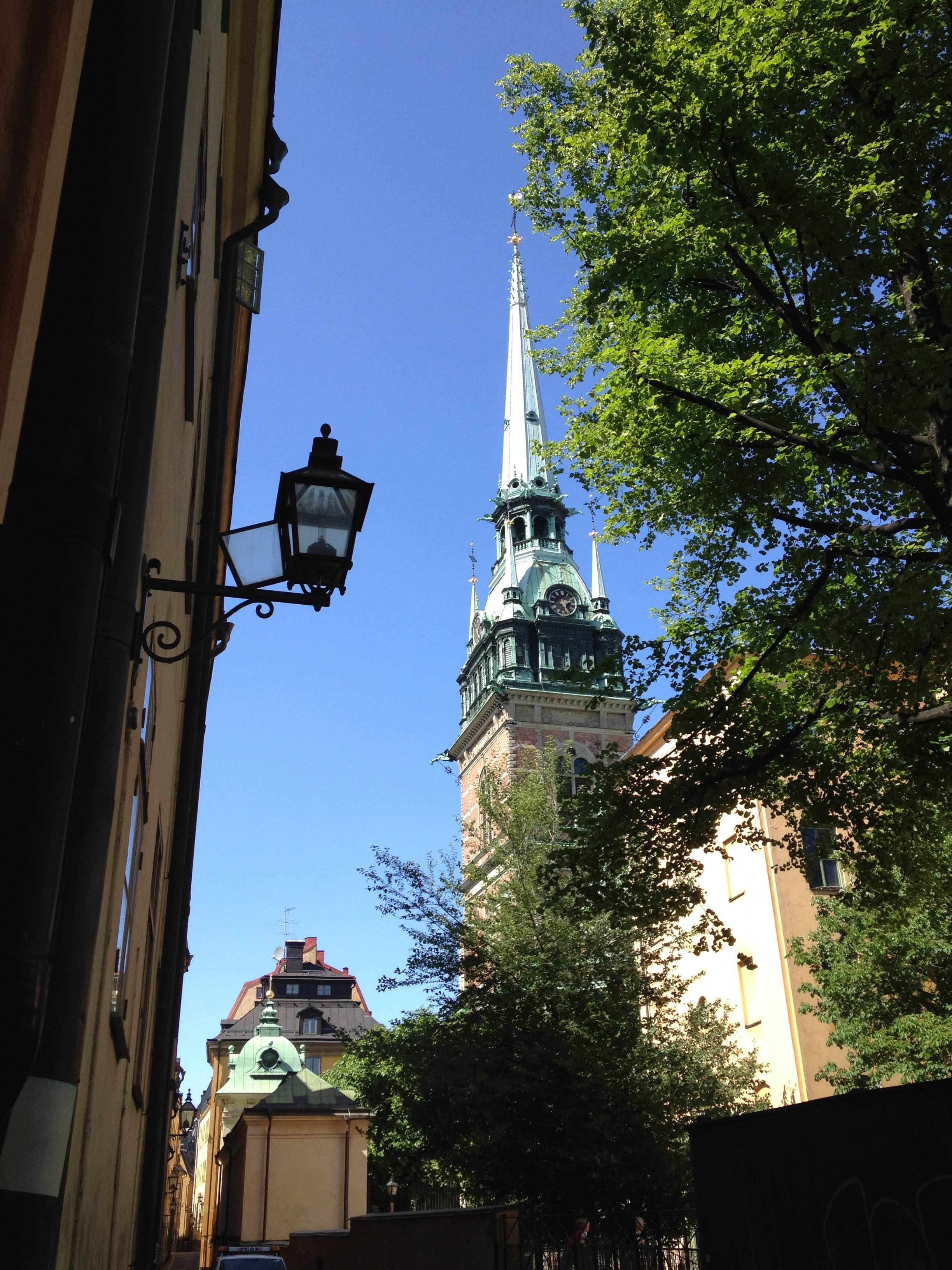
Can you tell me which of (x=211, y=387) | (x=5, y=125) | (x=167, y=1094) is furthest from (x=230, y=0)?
(x=167, y=1094)

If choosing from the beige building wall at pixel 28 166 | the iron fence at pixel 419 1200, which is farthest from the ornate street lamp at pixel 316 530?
the iron fence at pixel 419 1200

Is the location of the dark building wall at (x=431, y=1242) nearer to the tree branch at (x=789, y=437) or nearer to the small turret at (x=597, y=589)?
the tree branch at (x=789, y=437)

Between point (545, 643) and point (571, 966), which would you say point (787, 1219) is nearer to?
point (571, 966)

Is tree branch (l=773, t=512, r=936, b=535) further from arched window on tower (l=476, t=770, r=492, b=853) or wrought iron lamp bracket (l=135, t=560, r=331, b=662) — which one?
arched window on tower (l=476, t=770, r=492, b=853)

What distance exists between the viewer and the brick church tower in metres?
65.0

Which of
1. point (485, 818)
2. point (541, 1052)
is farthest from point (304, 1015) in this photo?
point (541, 1052)

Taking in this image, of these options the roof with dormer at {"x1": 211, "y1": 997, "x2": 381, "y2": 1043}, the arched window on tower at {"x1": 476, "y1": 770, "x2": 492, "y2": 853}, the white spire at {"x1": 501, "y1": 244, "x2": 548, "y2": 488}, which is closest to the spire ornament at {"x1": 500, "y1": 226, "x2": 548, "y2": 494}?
the white spire at {"x1": 501, "y1": 244, "x2": 548, "y2": 488}

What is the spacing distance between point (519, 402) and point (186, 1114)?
170ft

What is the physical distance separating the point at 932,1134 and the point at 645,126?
918 centimetres

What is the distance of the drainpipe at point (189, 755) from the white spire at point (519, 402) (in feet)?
207

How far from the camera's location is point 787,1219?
30.2 ft

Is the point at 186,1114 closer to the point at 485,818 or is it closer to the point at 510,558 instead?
the point at 485,818

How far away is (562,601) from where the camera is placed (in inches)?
2790

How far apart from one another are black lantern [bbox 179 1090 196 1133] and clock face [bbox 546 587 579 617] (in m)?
35.6
